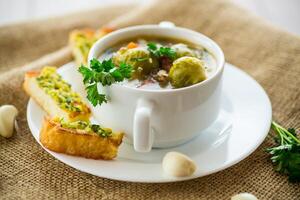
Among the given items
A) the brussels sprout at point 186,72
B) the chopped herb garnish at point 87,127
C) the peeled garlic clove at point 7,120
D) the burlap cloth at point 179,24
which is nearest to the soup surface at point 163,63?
the brussels sprout at point 186,72

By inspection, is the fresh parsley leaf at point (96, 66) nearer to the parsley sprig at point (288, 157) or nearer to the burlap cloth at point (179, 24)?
the burlap cloth at point (179, 24)

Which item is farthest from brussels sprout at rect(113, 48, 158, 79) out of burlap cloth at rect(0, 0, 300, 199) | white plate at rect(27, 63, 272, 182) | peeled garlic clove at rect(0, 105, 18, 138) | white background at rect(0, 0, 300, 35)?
white background at rect(0, 0, 300, 35)

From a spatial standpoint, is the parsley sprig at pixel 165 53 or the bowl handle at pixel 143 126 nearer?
the bowl handle at pixel 143 126

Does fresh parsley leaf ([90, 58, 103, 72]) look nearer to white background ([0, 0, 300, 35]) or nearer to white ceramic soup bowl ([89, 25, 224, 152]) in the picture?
white ceramic soup bowl ([89, 25, 224, 152])

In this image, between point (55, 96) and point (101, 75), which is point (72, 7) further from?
point (101, 75)

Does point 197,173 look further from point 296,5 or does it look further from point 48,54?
point 296,5

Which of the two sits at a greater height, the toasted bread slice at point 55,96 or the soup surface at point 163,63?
the soup surface at point 163,63

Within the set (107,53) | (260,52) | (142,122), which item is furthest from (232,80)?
(142,122)
